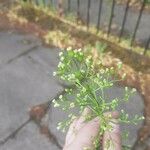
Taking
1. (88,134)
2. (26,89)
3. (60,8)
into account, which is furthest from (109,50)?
(88,134)

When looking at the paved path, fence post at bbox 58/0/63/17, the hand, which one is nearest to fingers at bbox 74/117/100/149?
the hand

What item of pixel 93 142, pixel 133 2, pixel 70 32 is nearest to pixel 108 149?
pixel 93 142

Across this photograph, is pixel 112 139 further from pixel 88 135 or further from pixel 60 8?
pixel 60 8

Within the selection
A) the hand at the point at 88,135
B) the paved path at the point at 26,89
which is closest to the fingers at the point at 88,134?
the hand at the point at 88,135

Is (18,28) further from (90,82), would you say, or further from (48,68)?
(90,82)

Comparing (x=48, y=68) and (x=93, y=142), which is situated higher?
(x=93, y=142)
